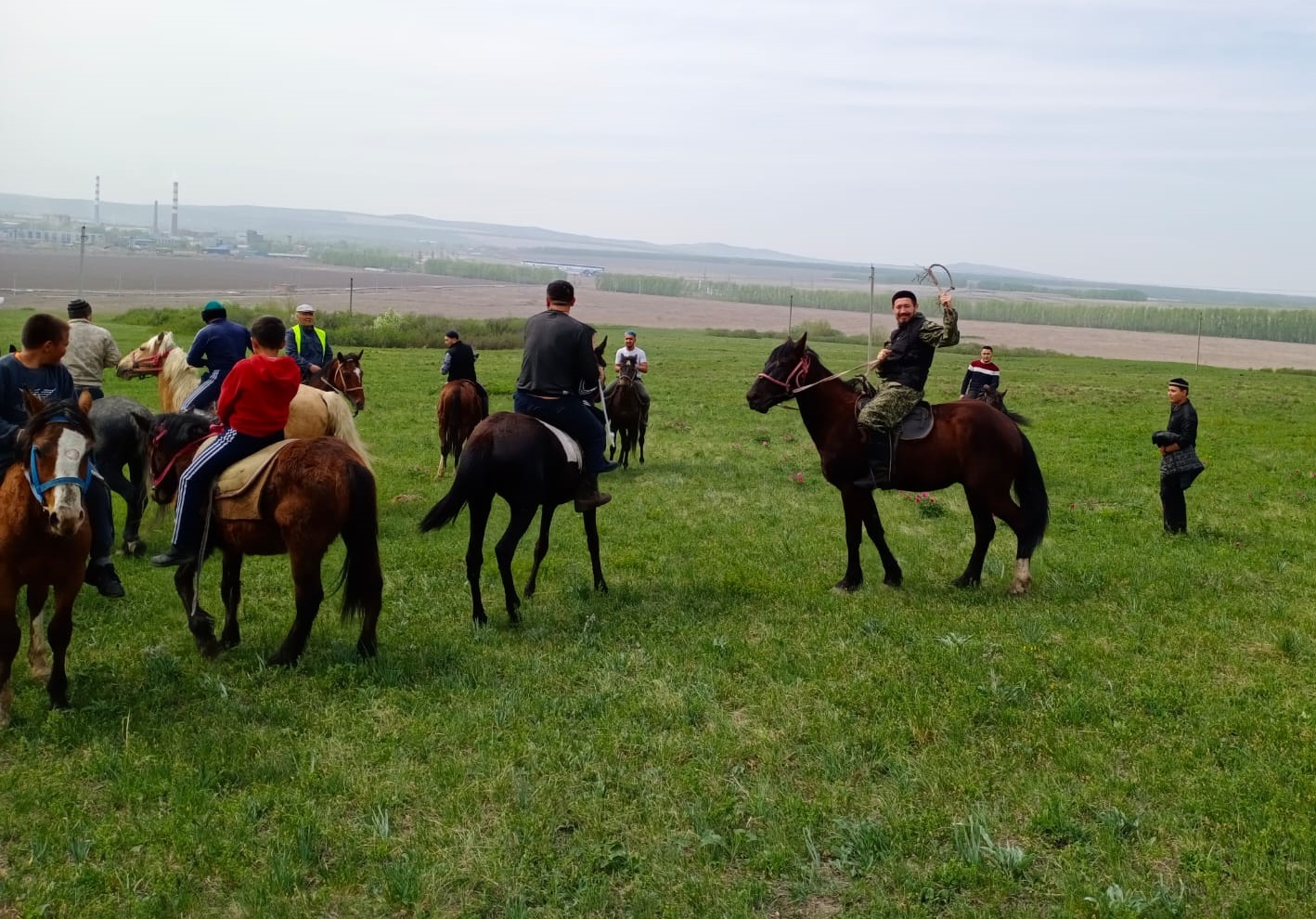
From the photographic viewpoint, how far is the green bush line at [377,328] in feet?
149

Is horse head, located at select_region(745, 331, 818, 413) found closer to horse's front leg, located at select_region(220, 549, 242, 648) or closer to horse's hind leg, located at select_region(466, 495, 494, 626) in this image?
horse's hind leg, located at select_region(466, 495, 494, 626)

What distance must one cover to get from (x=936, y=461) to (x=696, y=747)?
502 centimetres

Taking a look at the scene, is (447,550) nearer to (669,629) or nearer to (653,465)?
(669,629)

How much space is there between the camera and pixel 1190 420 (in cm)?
1322

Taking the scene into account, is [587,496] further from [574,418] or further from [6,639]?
[6,639]

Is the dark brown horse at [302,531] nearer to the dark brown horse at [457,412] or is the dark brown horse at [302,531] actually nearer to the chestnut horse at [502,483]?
the chestnut horse at [502,483]

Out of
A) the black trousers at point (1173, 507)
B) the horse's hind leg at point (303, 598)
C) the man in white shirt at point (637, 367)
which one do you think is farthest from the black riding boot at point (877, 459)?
the man in white shirt at point (637, 367)

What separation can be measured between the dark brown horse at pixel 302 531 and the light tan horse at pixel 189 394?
1.92 meters

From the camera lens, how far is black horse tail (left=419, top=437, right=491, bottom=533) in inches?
357

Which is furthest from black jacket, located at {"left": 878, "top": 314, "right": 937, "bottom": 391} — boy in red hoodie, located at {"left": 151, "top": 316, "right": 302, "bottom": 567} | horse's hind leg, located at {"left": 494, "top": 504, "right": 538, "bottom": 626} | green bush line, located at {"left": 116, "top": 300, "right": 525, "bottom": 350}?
green bush line, located at {"left": 116, "top": 300, "right": 525, "bottom": 350}

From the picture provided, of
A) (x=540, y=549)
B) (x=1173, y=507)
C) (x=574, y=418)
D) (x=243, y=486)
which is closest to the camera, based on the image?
(x=243, y=486)

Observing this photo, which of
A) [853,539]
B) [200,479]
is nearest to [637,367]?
[853,539]

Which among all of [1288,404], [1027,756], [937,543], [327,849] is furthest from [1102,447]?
[327,849]

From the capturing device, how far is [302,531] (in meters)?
7.59
